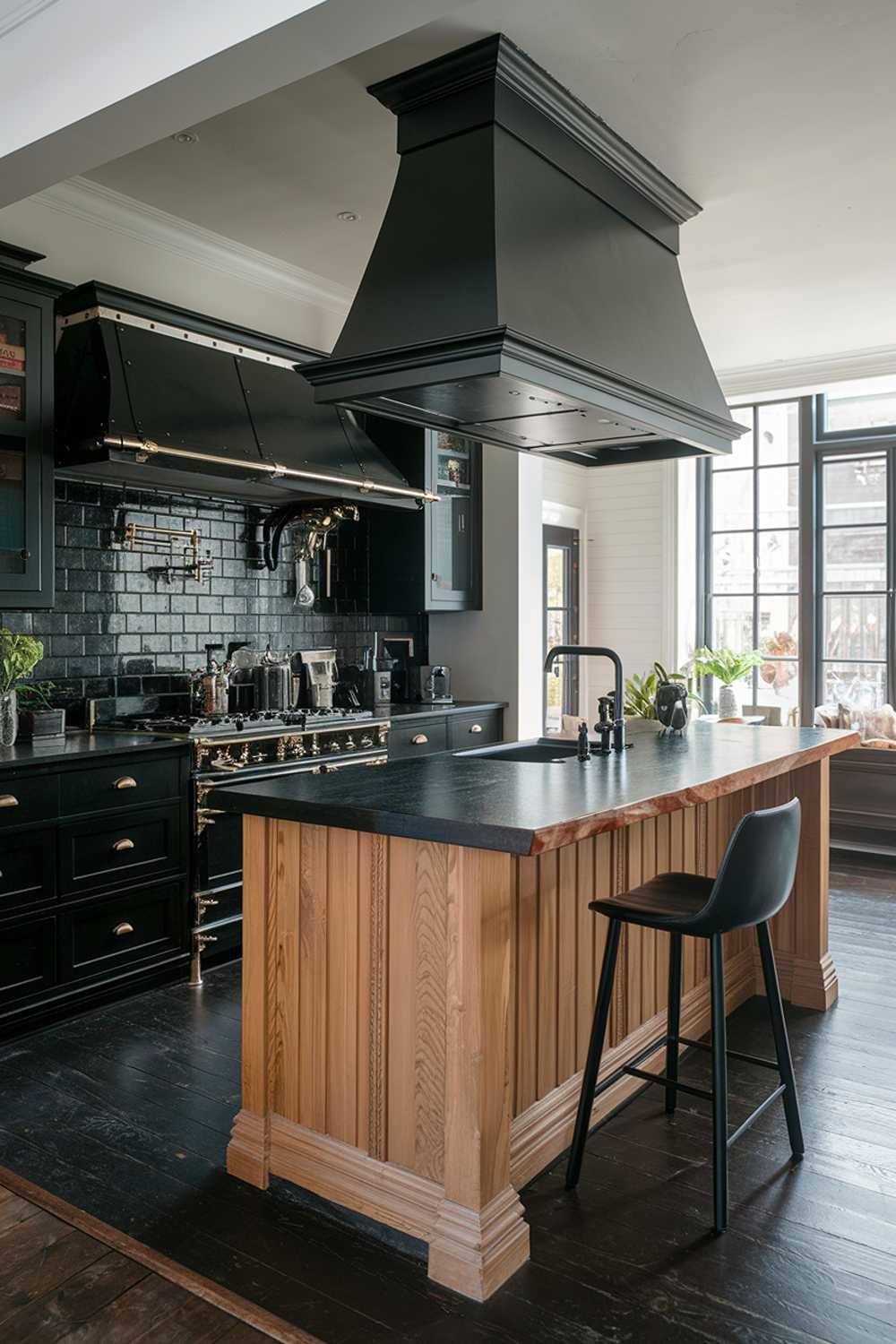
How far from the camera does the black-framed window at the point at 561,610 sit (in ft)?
26.7

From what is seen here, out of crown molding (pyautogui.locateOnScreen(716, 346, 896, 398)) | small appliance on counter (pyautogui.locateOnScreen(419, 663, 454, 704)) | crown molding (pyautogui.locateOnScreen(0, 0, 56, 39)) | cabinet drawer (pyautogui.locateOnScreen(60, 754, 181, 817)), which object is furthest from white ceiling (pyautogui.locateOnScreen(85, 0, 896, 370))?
cabinet drawer (pyautogui.locateOnScreen(60, 754, 181, 817))

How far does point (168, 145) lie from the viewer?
11.9ft

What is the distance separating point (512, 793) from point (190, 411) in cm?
251

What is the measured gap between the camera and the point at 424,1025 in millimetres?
2240

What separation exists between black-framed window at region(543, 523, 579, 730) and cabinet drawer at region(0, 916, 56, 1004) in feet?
16.5

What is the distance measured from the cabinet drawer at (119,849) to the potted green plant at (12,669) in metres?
0.45

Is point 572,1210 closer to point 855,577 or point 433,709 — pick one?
point 433,709

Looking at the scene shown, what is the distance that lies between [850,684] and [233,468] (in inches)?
200

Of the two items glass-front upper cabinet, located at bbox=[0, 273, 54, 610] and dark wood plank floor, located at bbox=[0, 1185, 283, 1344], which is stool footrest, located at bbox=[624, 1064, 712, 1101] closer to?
dark wood plank floor, located at bbox=[0, 1185, 283, 1344]

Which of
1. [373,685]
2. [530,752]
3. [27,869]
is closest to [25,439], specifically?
[27,869]

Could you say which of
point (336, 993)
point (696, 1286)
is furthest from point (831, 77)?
point (696, 1286)

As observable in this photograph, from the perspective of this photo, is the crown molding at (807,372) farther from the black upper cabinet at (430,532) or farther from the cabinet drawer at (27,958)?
the cabinet drawer at (27,958)

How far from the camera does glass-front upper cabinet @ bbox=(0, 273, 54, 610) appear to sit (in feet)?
12.1

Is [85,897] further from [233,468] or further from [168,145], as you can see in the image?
[168,145]
